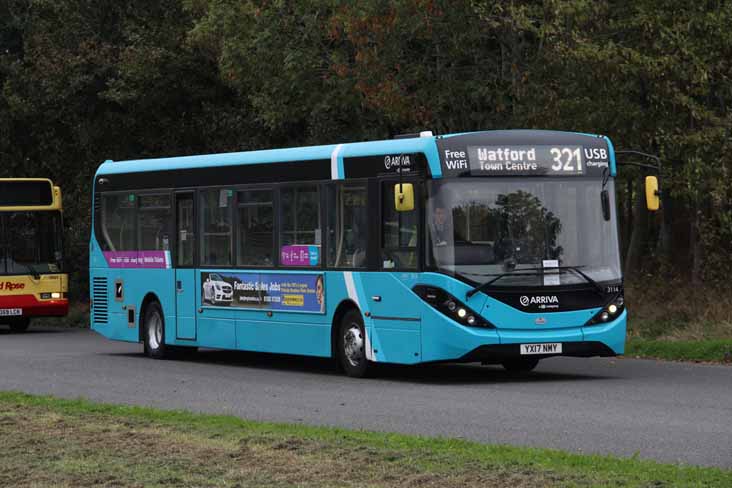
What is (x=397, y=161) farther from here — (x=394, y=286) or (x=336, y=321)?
(x=336, y=321)

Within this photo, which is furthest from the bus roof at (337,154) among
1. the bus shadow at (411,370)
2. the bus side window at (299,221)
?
the bus shadow at (411,370)

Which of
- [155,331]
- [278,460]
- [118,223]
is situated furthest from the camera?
[118,223]

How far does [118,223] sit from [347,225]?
660 cm

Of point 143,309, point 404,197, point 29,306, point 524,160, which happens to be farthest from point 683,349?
point 29,306

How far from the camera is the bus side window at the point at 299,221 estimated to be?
2088 cm

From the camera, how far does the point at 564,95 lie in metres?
27.0

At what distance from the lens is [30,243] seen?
3397 cm

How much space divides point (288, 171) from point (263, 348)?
2.39m

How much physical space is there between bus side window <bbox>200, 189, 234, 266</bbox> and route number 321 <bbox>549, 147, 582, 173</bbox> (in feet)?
17.6

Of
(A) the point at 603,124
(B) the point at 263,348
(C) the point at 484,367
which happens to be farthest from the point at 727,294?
(B) the point at 263,348

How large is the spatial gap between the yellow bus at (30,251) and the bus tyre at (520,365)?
15416 mm

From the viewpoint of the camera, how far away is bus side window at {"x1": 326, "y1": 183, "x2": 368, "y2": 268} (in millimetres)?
19938

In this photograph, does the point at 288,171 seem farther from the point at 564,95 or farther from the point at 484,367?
the point at 564,95

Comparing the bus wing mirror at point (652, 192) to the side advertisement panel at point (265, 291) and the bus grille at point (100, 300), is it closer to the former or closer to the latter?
the side advertisement panel at point (265, 291)
